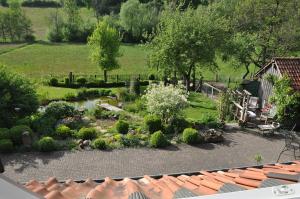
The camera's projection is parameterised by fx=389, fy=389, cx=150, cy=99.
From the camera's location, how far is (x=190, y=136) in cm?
1867

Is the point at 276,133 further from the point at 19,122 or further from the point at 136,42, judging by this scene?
the point at 136,42

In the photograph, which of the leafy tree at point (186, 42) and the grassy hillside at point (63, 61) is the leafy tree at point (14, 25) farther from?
the leafy tree at point (186, 42)

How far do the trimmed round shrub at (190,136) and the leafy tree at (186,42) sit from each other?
8.49 m

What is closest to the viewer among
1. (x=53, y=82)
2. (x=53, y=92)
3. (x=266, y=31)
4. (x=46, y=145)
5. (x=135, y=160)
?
(x=135, y=160)

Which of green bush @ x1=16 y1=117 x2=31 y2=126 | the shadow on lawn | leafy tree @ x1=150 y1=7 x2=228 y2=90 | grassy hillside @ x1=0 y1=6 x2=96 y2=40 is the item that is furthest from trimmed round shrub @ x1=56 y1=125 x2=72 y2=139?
grassy hillside @ x1=0 y1=6 x2=96 y2=40

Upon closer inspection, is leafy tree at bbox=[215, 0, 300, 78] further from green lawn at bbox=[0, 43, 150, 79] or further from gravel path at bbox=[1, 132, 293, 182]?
gravel path at bbox=[1, 132, 293, 182]

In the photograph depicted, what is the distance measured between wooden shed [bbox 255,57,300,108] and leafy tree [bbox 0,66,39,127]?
13.4m

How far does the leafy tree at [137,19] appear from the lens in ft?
186

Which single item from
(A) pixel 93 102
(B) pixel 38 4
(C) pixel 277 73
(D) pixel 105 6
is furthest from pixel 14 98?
(B) pixel 38 4

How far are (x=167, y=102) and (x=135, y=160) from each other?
186 inches

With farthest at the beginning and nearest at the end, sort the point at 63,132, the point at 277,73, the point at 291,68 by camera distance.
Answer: the point at 277,73
the point at 291,68
the point at 63,132

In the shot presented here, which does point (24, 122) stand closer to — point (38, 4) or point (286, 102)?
point (286, 102)

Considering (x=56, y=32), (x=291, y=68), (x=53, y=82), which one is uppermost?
(x=291, y=68)

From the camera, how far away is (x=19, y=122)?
19938mm
